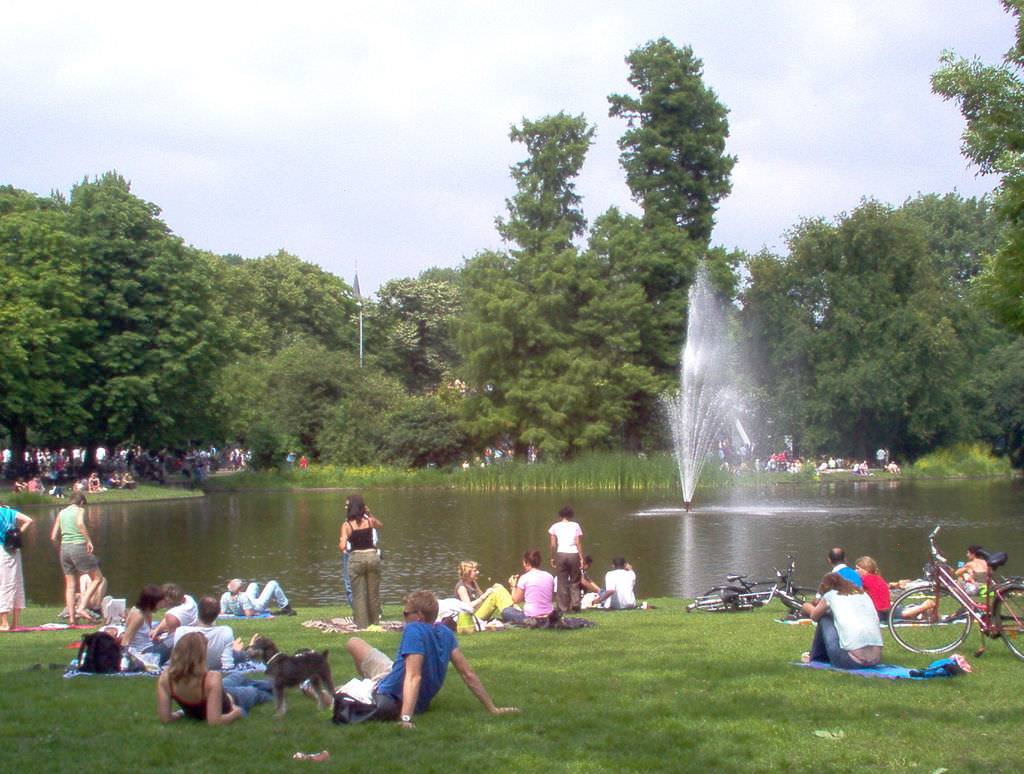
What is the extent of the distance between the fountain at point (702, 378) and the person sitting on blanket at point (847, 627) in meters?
39.7

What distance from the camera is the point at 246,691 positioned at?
27.4ft

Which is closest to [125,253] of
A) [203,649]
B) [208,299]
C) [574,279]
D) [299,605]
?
[208,299]

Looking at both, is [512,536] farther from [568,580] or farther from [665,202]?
[665,202]

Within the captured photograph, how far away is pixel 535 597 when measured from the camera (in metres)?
13.6

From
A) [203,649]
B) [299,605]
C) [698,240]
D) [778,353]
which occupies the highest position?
[698,240]

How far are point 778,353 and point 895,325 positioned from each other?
713cm

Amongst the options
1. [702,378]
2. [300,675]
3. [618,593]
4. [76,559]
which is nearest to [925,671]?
[300,675]

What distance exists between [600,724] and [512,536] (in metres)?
21.7

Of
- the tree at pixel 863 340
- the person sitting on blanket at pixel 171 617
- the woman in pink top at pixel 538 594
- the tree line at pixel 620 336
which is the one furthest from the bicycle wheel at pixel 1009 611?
the tree at pixel 863 340

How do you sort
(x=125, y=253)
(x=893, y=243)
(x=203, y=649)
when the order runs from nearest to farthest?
(x=203, y=649), (x=125, y=253), (x=893, y=243)

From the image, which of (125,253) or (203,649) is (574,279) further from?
(203,649)

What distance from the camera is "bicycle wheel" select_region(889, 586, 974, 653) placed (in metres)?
10.6

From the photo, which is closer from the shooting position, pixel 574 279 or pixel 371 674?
pixel 371 674

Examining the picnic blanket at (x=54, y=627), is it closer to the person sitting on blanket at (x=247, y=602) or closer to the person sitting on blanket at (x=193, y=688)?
the person sitting on blanket at (x=247, y=602)
